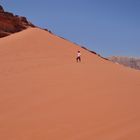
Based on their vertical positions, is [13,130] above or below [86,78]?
below

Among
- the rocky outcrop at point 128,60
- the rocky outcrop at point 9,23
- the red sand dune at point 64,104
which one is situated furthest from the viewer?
the rocky outcrop at point 128,60

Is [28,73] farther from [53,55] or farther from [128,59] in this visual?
[128,59]

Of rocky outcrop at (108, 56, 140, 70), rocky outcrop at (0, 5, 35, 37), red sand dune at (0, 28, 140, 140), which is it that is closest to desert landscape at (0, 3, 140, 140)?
red sand dune at (0, 28, 140, 140)

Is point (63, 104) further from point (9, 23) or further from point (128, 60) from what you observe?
point (128, 60)

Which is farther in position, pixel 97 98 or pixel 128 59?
pixel 128 59

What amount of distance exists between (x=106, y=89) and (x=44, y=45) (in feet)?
39.6

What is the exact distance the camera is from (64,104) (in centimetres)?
761

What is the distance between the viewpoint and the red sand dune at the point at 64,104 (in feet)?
18.8

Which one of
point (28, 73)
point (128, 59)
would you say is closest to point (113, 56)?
point (128, 59)

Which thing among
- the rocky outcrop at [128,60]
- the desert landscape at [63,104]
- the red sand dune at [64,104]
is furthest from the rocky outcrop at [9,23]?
the rocky outcrop at [128,60]

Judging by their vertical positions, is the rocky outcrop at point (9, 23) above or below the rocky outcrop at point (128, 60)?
below

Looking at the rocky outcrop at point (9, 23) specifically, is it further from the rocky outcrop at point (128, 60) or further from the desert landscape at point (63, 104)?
the rocky outcrop at point (128, 60)

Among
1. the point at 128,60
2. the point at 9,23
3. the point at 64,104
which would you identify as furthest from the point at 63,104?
the point at 128,60

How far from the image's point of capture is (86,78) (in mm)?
11664
